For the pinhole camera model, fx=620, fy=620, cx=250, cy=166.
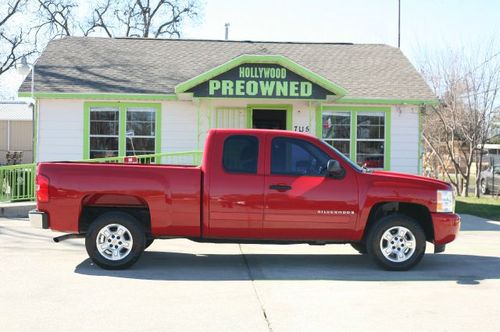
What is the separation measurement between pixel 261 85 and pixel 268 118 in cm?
254

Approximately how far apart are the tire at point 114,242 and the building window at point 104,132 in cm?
896

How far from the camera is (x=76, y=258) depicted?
29.5ft

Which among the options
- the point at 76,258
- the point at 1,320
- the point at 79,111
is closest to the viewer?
the point at 1,320

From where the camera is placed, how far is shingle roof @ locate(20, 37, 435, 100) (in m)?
16.7

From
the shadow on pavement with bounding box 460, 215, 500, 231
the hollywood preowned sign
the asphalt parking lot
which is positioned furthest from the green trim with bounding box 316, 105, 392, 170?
the asphalt parking lot

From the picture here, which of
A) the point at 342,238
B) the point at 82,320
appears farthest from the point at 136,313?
the point at 342,238

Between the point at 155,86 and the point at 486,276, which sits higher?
the point at 155,86

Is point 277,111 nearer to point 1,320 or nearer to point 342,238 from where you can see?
point 342,238

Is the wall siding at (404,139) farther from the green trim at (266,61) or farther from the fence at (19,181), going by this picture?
the fence at (19,181)

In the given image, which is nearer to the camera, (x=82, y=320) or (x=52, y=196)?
(x=82, y=320)

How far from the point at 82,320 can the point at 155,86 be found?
37.7 feet

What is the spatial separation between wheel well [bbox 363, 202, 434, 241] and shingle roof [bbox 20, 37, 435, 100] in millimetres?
8459

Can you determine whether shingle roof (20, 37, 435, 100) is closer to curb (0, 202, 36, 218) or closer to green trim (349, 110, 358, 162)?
green trim (349, 110, 358, 162)

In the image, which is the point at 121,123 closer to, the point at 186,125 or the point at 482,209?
the point at 186,125
